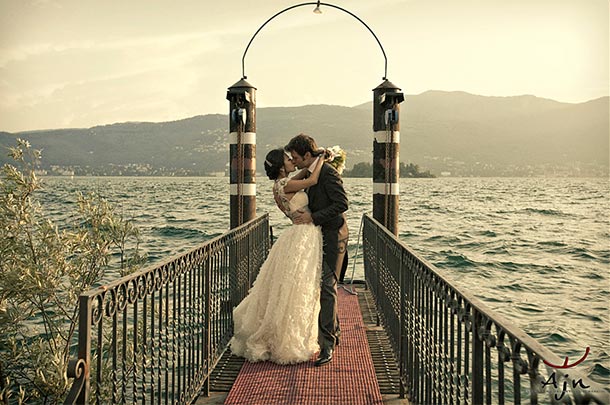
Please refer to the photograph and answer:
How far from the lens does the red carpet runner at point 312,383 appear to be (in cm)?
458

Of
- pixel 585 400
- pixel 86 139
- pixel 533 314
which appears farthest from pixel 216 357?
pixel 86 139

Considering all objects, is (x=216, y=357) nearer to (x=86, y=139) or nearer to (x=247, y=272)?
(x=247, y=272)

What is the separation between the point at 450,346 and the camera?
321cm

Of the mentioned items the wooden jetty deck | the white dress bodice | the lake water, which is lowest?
the lake water

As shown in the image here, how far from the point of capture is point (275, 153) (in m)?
5.70

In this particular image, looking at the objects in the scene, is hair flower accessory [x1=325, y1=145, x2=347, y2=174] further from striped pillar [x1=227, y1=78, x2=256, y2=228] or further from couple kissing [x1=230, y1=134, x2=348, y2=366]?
striped pillar [x1=227, y1=78, x2=256, y2=228]

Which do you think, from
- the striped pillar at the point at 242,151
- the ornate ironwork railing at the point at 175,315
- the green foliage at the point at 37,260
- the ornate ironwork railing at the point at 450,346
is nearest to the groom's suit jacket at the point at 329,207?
the ornate ironwork railing at the point at 450,346

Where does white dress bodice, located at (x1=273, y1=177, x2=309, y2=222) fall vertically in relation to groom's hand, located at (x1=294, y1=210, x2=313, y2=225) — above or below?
Result: above

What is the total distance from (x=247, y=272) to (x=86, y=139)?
650 ft

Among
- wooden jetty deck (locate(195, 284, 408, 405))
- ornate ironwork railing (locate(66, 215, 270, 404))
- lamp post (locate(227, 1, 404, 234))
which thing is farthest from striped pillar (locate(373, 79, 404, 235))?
wooden jetty deck (locate(195, 284, 408, 405))

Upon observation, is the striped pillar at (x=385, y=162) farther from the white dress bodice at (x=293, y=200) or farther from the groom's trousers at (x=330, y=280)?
the white dress bodice at (x=293, y=200)

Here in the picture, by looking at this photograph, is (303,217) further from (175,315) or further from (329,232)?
(175,315)

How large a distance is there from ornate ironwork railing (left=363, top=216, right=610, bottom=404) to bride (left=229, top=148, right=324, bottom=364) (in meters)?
0.80

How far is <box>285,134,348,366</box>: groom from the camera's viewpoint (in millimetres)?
5402
